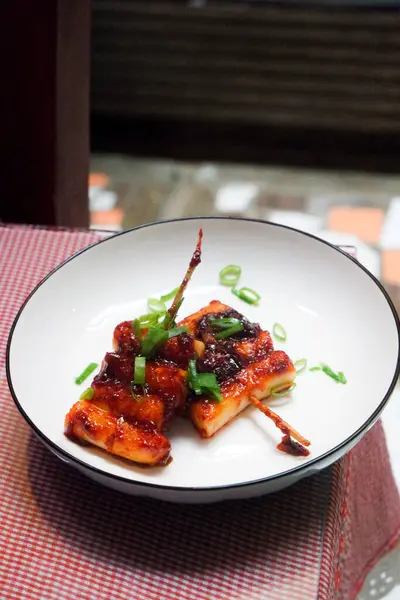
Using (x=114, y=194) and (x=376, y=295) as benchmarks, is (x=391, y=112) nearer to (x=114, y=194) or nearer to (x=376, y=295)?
(x=114, y=194)

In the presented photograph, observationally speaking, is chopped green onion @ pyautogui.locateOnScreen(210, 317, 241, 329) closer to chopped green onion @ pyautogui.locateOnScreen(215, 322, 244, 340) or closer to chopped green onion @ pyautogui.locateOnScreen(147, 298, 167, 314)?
chopped green onion @ pyautogui.locateOnScreen(215, 322, 244, 340)

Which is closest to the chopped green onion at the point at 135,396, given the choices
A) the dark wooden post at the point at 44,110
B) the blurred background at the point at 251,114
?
the dark wooden post at the point at 44,110

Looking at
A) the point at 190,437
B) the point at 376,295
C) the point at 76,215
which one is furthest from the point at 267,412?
the point at 76,215

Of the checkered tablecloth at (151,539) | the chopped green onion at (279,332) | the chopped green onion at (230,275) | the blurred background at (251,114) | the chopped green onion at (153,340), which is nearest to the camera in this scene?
the checkered tablecloth at (151,539)

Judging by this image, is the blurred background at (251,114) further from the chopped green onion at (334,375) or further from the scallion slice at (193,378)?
the scallion slice at (193,378)

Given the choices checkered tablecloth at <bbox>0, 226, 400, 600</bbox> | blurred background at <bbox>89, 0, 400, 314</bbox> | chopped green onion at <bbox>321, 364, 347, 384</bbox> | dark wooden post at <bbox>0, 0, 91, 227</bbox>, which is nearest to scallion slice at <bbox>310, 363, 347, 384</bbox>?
chopped green onion at <bbox>321, 364, 347, 384</bbox>

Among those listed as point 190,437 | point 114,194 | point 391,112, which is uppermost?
point 190,437

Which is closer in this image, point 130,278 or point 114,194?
point 130,278

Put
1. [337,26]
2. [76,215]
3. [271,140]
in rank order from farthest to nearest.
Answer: [271,140] < [337,26] < [76,215]
